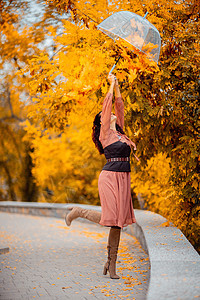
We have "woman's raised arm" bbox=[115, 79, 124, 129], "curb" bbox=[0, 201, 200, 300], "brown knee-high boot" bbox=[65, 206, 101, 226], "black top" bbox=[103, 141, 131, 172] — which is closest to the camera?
"curb" bbox=[0, 201, 200, 300]

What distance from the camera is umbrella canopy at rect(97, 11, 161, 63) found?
18.1ft

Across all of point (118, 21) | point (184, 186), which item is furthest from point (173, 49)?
point (184, 186)

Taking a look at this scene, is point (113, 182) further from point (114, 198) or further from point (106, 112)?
point (106, 112)

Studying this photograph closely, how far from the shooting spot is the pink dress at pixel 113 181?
486 cm

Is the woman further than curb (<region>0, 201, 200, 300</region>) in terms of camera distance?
Yes

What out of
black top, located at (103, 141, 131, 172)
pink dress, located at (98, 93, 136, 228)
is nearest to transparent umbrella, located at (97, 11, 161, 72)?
pink dress, located at (98, 93, 136, 228)

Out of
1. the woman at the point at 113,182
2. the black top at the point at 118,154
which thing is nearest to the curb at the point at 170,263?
the woman at the point at 113,182

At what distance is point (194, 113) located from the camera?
6.56 metres

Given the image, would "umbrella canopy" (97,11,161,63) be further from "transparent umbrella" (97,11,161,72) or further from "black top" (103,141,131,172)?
"black top" (103,141,131,172)

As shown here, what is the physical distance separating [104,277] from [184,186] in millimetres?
2284

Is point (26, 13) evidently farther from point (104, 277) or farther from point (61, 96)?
point (104, 277)

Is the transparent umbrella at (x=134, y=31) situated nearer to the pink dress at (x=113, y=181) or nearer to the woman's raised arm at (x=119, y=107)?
the woman's raised arm at (x=119, y=107)

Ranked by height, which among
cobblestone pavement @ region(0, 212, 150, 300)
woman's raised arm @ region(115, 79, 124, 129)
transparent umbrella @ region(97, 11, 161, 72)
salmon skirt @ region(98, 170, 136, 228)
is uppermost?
transparent umbrella @ region(97, 11, 161, 72)

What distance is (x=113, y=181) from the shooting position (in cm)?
491
